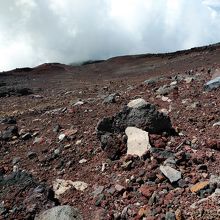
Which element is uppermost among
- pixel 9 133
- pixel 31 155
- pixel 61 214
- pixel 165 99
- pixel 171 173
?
pixel 165 99

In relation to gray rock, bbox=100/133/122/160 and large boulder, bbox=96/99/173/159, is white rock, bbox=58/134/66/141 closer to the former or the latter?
large boulder, bbox=96/99/173/159

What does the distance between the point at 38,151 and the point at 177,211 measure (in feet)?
10.6

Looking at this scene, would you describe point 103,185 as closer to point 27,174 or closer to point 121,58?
point 27,174

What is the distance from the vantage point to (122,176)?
6055 mm

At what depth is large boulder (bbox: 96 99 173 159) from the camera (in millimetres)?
6703

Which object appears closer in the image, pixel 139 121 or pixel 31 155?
pixel 139 121

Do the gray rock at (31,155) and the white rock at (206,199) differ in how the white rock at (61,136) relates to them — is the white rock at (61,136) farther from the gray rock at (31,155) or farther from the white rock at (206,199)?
the white rock at (206,199)

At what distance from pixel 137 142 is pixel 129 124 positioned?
50 cm

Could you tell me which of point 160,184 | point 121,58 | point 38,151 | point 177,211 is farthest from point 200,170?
point 121,58

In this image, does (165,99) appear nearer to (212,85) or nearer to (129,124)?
(212,85)

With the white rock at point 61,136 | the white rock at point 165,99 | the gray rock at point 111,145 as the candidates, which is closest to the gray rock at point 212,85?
the white rock at point 165,99

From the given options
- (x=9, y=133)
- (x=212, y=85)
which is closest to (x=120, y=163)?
(x=9, y=133)

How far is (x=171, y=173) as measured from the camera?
223 inches

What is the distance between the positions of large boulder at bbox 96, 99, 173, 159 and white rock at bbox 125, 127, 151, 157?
107 mm
